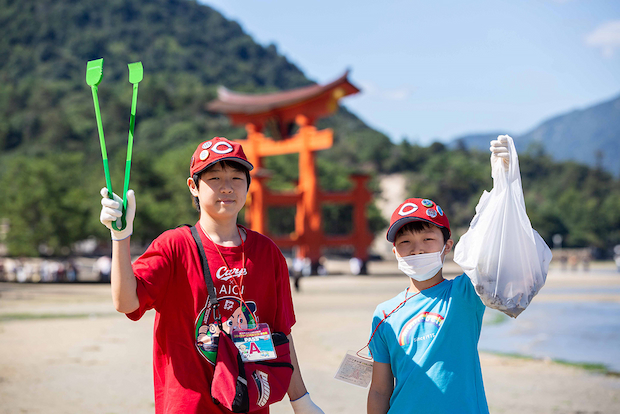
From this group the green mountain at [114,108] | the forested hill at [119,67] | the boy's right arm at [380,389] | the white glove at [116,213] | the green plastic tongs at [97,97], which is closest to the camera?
the white glove at [116,213]

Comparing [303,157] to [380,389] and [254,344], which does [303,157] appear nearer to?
[380,389]

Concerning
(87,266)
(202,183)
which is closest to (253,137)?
(87,266)

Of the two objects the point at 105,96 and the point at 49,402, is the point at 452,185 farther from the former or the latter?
the point at 49,402

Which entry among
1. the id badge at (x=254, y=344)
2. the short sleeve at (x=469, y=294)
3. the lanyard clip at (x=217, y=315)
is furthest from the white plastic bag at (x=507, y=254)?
the lanyard clip at (x=217, y=315)

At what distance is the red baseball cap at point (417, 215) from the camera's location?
7.97 ft

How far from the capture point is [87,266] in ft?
126

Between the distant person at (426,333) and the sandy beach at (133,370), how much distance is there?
384 cm

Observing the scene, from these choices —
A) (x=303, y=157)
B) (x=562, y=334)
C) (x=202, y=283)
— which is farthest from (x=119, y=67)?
(x=202, y=283)

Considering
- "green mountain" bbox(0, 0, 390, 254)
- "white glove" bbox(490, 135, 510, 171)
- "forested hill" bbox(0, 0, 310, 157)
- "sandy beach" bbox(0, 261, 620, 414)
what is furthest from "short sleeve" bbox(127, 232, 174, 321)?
"forested hill" bbox(0, 0, 310, 157)

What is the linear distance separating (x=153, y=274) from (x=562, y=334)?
12095 millimetres

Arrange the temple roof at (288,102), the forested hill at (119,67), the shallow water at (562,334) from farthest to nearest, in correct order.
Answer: the forested hill at (119,67) → the temple roof at (288,102) → the shallow water at (562,334)

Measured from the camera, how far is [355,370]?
255 centimetres

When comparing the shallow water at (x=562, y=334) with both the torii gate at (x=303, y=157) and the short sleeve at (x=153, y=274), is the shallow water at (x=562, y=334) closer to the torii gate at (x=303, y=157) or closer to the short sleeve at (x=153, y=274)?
the short sleeve at (x=153, y=274)

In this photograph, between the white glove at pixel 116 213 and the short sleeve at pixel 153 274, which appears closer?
the white glove at pixel 116 213
